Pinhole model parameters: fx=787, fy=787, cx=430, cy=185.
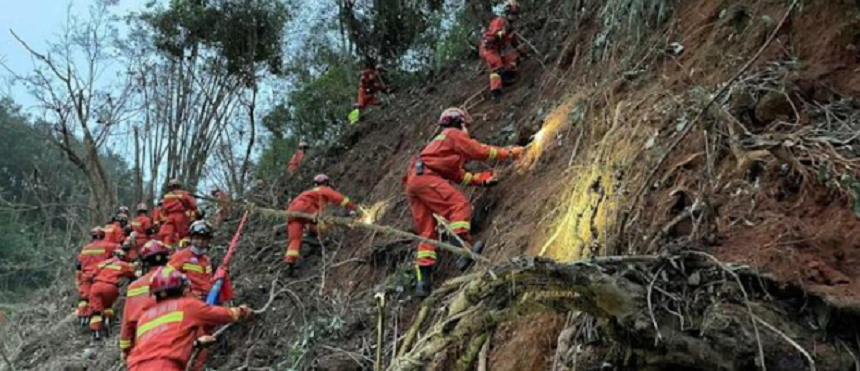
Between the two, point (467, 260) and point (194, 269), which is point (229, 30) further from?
point (467, 260)

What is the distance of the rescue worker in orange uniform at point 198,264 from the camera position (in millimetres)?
8891

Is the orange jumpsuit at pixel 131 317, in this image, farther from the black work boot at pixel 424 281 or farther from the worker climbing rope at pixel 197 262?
the black work boot at pixel 424 281

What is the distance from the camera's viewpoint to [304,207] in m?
10.1

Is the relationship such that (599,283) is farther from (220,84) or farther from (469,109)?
(220,84)

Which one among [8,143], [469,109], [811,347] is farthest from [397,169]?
[8,143]

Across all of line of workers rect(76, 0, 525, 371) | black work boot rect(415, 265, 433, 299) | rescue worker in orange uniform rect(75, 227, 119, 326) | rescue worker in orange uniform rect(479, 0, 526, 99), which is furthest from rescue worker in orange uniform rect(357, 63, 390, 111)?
black work boot rect(415, 265, 433, 299)

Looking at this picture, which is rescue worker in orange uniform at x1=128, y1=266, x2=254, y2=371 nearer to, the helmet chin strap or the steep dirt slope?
the steep dirt slope

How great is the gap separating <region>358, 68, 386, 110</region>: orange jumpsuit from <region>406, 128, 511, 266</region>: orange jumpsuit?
25.9 ft

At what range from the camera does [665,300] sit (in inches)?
147

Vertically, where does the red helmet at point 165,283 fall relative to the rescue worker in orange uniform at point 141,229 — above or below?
above

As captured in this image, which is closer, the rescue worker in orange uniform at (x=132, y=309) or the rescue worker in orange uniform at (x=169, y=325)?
the rescue worker in orange uniform at (x=169, y=325)

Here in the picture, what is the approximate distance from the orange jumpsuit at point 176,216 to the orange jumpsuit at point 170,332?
6275mm

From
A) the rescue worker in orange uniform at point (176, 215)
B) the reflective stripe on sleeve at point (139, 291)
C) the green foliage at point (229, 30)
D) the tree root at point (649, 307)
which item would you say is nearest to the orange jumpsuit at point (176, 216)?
the rescue worker in orange uniform at point (176, 215)

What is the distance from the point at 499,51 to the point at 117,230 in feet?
24.5
